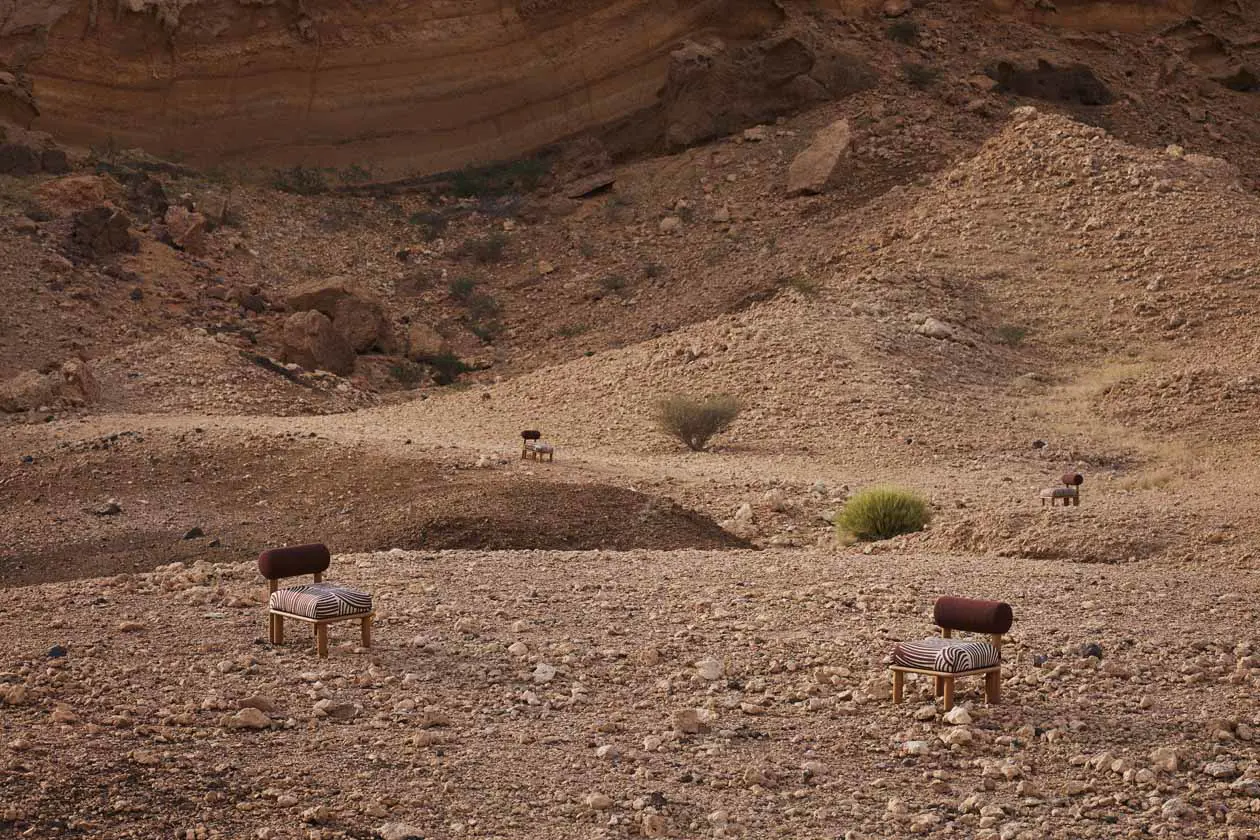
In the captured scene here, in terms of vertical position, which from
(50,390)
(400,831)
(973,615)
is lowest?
(400,831)

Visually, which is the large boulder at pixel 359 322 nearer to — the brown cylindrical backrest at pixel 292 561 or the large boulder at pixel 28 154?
the large boulder at pixel 28 154

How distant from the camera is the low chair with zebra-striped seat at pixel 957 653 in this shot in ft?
22.4

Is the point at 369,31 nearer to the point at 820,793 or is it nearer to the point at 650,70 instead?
the point at 650,70

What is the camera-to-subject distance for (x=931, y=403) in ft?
59.1

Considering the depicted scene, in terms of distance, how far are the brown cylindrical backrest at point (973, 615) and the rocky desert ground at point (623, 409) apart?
1.11 feet

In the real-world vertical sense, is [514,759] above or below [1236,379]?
below

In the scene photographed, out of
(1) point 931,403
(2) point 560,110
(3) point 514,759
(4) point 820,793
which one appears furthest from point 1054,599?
(2) point 560,110

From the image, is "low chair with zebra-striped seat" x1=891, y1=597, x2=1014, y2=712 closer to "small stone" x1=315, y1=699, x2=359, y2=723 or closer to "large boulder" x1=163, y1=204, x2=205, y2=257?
"small stone" x1=315, y1=699, x2=359, y2=723

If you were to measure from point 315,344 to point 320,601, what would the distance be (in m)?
15.4

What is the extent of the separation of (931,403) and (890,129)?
35.8 ft

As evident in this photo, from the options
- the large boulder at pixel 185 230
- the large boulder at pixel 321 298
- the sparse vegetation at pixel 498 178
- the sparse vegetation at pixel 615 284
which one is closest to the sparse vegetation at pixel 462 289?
the sparse vegetation at pixel 615 284

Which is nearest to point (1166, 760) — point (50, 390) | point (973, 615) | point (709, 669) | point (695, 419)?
point (973, 615)

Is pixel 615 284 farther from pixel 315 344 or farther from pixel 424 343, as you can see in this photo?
pixel 315 344

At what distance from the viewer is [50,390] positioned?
18719mm
